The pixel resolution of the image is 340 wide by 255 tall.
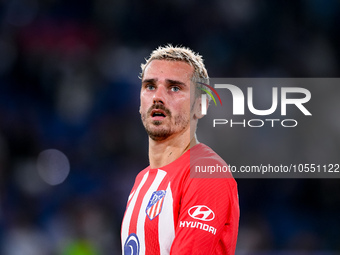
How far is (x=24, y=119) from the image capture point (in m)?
6.82

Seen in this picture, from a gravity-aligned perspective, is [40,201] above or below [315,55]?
below

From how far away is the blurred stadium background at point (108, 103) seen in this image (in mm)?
6000

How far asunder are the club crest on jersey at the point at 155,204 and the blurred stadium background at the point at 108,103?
3449mm

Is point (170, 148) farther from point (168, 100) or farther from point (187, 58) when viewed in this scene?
point (187, 58)

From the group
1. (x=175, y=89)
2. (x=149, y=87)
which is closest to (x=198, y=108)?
(x=175, y=89)

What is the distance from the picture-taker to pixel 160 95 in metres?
2.70

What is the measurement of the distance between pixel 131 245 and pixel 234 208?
0.66 meters

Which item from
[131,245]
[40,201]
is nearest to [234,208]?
[131,245]

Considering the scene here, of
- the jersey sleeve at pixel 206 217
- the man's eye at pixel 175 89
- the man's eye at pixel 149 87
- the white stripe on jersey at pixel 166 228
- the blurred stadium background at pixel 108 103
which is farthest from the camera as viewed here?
the blurred stadium background at pixel 108 103

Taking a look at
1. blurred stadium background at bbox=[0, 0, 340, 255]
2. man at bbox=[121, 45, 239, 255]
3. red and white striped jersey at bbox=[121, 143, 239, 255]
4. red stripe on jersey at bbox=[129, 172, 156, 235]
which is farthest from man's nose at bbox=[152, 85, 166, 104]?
blurred stadium background at bbox=[0, 0, 340, 255]

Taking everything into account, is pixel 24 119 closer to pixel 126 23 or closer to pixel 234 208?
pixel 126 23

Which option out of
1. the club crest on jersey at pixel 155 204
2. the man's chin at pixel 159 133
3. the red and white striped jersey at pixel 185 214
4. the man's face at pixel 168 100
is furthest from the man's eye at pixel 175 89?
the club crest on jersey at pixel 155 204

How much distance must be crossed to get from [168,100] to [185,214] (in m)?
0.75

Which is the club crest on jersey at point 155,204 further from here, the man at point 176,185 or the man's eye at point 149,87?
the man's eye at point 149,87
